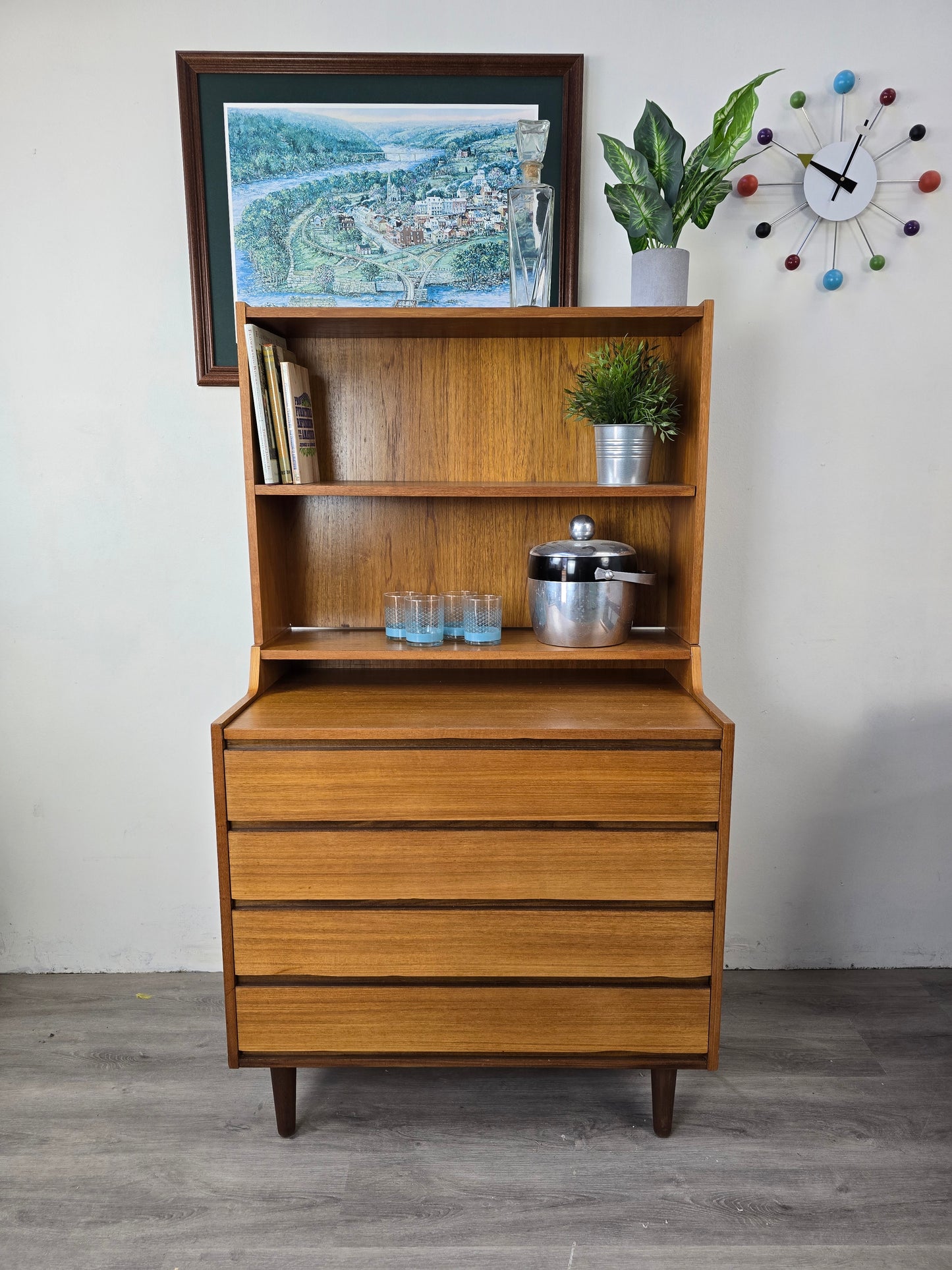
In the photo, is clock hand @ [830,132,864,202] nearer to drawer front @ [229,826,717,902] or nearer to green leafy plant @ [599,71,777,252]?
green leafy plant @ [599,71,777,252]

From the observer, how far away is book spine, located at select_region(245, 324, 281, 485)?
1.73m

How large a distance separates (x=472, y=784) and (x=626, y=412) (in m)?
0.85

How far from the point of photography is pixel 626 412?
185cm

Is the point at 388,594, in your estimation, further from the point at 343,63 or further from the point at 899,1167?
the point at 899,1167

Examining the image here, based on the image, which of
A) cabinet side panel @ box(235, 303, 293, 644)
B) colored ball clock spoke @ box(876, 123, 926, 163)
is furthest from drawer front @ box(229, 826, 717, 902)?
colored ball clock spoke @ box(876, 123, 926, 163)

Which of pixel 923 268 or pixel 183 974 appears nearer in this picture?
pixel 923 268

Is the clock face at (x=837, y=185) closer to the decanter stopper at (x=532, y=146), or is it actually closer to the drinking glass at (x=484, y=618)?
the decanter stopper at (x=532, y=146)

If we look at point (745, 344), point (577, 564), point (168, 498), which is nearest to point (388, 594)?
point (577, 564)

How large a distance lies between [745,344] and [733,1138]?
1.77 m

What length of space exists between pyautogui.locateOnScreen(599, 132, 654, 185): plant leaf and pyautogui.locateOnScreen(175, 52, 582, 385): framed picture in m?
0.24

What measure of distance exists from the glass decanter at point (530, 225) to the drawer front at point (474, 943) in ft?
4.03

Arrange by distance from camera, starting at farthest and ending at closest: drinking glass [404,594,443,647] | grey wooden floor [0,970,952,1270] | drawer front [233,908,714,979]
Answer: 1. drinking glass [404,594,443,647]
2. drawer front [233,908,714,979]
3. grey wooden floor [0,970,952,1270]

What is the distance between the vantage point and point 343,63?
1.97m

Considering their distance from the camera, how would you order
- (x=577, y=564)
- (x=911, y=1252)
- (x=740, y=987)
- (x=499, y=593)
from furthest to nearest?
(x=740, y=987) < (x=499, y=593) < (x=577, y=564) < (x=911, y=1252)
